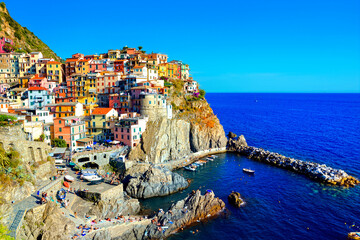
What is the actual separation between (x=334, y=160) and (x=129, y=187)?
2167 inches

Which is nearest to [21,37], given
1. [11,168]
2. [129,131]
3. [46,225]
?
[129,131]

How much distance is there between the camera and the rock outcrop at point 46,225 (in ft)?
96.1

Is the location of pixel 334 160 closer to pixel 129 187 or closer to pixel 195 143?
pixel 195 143

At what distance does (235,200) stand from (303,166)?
25216mm

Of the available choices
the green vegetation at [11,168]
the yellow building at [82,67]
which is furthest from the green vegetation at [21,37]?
the green vegetation at [11,168]

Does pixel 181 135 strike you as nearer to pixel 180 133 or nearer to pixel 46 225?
pixel 180 133

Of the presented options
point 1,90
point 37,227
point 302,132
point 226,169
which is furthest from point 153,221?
point 302,132

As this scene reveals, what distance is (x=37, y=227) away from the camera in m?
30.0

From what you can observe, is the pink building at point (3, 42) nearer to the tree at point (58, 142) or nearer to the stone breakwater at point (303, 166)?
the tree at point (58, 142)

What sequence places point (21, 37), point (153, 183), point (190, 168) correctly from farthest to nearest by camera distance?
point (21, 37) < point (190, 168) < point (153, 183)

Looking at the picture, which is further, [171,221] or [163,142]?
[163,142]

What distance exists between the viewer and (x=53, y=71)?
83000 millimetres

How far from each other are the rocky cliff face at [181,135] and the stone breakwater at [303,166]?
6.60m

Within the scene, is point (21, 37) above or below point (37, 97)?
above
